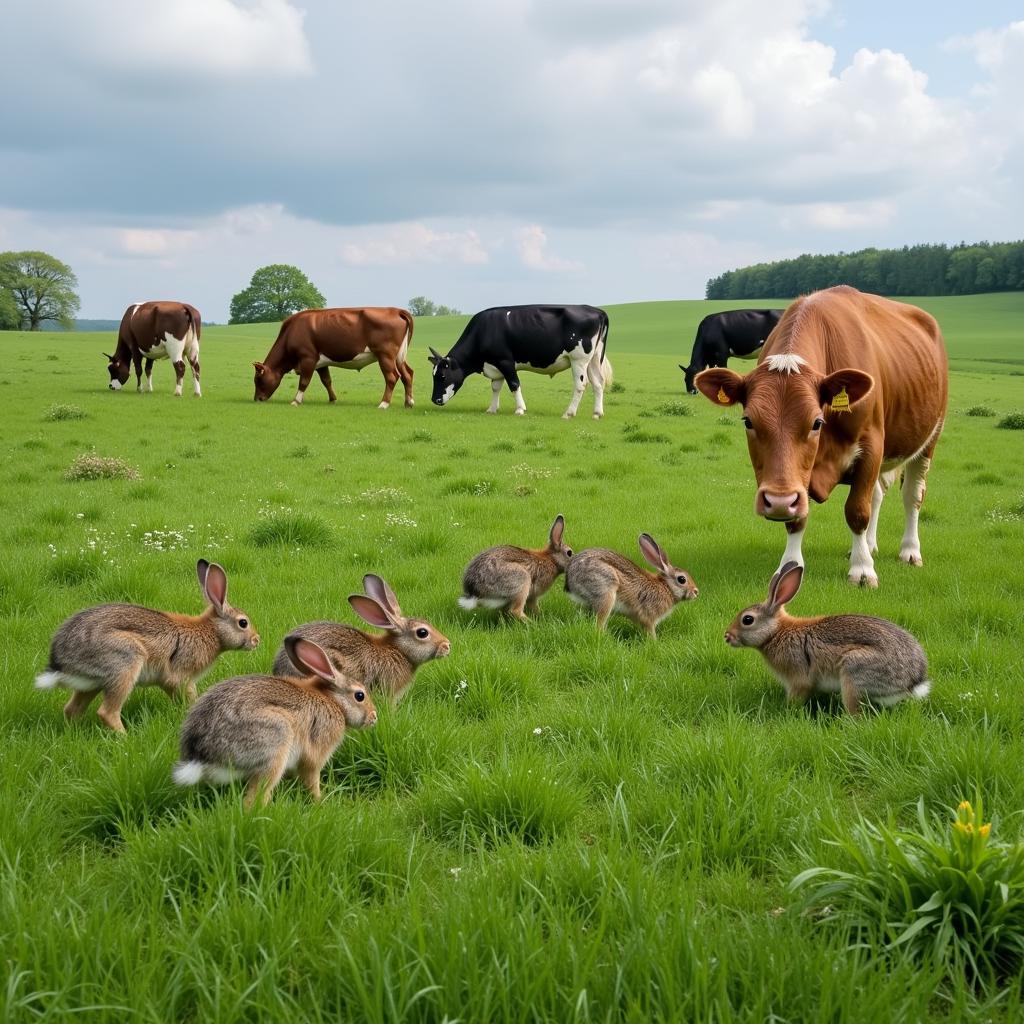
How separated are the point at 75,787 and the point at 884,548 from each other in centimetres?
809

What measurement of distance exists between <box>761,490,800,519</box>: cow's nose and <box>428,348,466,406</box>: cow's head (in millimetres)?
18410

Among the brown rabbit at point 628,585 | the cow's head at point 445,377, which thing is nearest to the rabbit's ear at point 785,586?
the brown rabbit at point 628,585

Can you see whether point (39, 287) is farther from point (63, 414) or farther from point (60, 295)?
point (63, 414)

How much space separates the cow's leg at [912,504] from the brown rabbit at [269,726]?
643cm

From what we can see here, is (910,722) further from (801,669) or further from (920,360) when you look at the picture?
(920,360)

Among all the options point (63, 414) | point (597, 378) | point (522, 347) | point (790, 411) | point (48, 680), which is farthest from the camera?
point (522, 347)

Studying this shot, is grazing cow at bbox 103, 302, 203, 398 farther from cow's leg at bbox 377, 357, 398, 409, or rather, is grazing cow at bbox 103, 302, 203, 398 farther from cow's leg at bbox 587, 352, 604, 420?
cow's leg at bbox 587, 352, 604, 420

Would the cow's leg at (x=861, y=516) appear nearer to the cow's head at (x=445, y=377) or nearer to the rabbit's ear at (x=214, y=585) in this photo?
the rabbit's ear at (x=214, y=585)

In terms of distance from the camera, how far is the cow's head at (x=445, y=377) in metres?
24.1

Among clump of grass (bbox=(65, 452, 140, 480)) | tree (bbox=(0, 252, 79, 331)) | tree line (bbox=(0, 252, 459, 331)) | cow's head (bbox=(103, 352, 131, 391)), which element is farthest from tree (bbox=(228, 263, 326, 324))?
clump of grass (bbox=(65, 452, 140, 480))

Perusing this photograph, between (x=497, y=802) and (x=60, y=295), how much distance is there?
104 m

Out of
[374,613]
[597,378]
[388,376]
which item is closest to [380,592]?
A: [374,613]

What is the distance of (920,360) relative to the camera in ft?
28.9

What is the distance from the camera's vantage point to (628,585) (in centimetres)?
605
